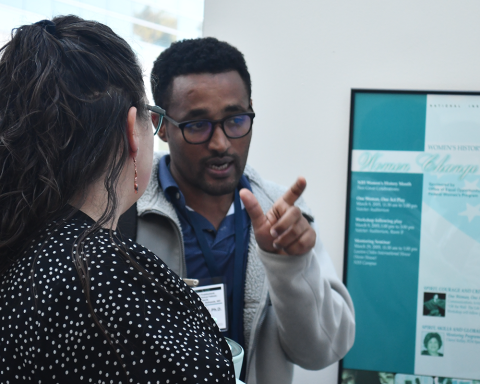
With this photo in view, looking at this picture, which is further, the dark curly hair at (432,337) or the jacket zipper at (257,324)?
the dark curly hair at (432,337)

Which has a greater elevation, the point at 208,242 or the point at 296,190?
the point at 296,190

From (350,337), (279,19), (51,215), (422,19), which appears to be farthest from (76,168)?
(422,19)

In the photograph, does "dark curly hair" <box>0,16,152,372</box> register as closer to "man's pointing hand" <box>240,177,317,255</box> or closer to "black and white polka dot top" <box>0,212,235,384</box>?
"black and white polka dot top" <box>0,212,235,384</box>

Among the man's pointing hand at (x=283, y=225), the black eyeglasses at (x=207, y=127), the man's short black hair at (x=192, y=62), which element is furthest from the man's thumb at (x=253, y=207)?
the man's short black hair at (x=192, y=62)

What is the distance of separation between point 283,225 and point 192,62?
0.73m

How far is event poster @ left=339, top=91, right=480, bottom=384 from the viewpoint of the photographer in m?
1.94

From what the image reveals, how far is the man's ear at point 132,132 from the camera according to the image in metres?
0.73

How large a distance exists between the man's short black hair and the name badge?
0.63 m

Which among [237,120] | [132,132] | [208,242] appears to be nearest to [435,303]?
[208,242]

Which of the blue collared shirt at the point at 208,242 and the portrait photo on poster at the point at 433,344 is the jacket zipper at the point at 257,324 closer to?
the blue collared shirt at the point at 208,242

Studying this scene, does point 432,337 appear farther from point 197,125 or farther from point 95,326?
point 95,326

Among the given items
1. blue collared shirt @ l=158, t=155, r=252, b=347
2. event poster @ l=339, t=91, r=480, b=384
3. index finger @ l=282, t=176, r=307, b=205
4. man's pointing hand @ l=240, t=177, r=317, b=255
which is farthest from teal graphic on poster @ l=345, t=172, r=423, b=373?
index finger @ l=282, t=176, r=307, b=205

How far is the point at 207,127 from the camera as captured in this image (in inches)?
57.6

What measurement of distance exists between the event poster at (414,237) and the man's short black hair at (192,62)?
69cm
